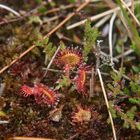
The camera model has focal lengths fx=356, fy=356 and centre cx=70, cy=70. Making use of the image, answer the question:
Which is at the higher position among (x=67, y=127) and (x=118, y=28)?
(x=118, y=28)

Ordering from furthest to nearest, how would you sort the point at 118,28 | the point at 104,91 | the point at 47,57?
the point at 118,28 < the point at 47,57 < the point at 104,91

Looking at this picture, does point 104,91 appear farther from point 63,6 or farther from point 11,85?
point 63,6

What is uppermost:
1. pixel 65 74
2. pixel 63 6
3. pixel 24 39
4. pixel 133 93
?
pixel 63 6

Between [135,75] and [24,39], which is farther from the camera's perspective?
[24,39]

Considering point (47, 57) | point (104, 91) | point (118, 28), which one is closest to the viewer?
point (104, 91)

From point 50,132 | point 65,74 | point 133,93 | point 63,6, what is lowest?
point 50,132

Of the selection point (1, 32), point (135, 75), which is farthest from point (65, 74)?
point (1, 32)

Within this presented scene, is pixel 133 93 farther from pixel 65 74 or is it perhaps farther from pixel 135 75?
pixel 65 74

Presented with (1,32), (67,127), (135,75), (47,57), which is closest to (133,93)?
(135,75)

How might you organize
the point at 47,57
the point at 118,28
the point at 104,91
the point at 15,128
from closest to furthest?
the point at 15,128, the point at 104,91, the point at 47,57, the point at 118,28
